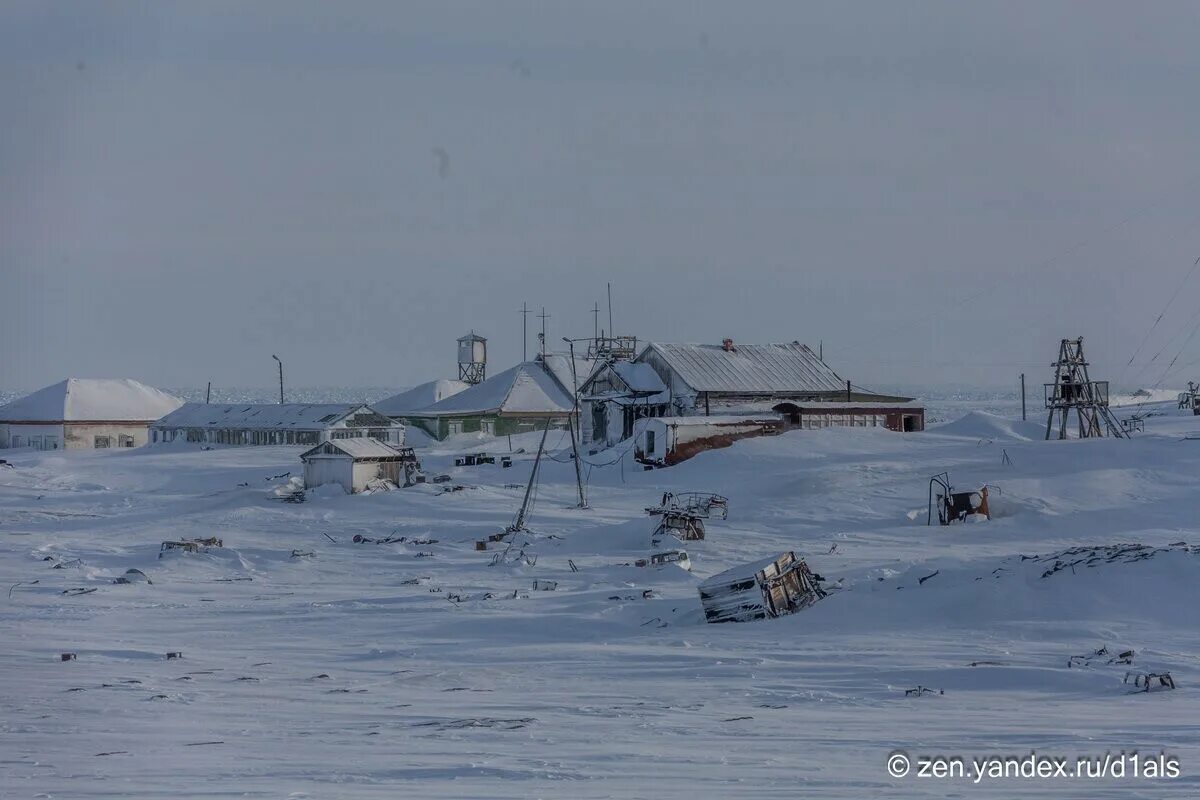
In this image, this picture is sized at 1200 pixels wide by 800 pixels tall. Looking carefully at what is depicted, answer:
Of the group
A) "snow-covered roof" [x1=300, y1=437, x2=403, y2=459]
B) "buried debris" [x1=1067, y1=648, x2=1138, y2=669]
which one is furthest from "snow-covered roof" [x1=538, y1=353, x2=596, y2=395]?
"buried debris" [x1=1067, y1=648, x2=1138, y2=669]

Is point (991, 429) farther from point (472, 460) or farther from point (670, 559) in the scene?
point (670, 559)

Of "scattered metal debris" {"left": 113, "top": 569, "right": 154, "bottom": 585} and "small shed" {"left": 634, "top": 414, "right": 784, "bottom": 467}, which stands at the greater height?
"small shed" {"left": 634, "top": 414, "right": 784, "bottom": 467}

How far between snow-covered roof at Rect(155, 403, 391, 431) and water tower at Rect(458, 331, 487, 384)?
1700 cm

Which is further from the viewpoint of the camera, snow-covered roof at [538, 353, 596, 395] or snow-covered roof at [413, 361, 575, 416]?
snow-covered roof at [538, 353, 596, 395]

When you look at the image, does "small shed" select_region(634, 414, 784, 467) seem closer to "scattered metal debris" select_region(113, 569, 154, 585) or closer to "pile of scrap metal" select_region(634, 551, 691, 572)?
"pile of scrap metal" select_region(634, 551, 691, 572)

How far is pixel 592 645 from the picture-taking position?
64.4 feet

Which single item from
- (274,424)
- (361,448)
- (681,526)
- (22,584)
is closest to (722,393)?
(361,448)

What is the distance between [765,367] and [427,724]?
4774 cm

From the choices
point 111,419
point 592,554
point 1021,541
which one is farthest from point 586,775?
point 111,419

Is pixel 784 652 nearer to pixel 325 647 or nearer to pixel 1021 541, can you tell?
pixel 325 647

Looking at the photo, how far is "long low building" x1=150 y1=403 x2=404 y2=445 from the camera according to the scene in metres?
65.9

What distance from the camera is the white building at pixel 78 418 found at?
7831 centimetres

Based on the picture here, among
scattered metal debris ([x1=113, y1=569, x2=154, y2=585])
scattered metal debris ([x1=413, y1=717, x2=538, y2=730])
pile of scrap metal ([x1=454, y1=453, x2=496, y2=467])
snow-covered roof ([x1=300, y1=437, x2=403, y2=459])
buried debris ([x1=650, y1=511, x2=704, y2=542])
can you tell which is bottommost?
scattered metal debris ([x1=413, y1=717, x2=538, y2=730])

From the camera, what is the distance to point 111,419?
265 ft
